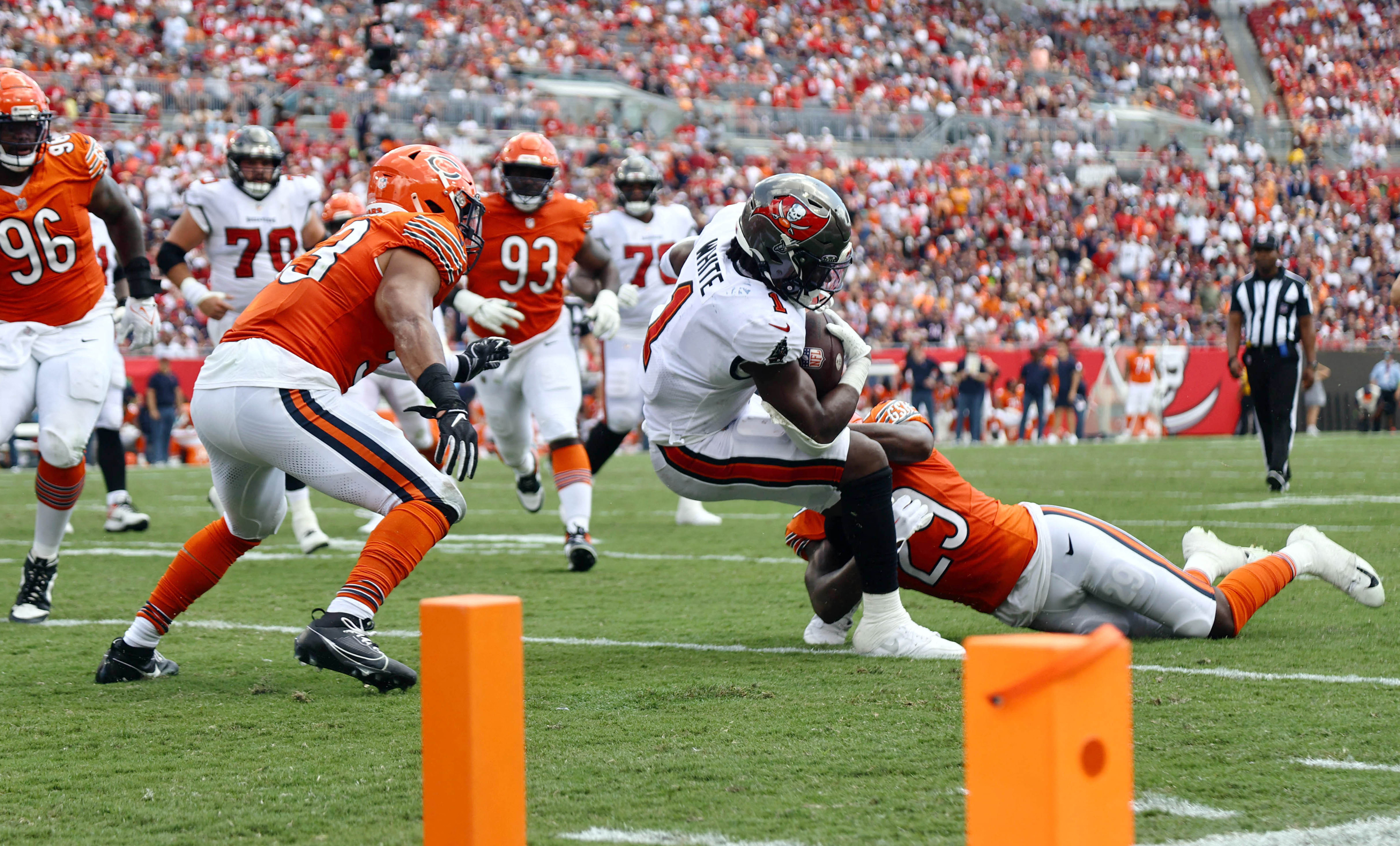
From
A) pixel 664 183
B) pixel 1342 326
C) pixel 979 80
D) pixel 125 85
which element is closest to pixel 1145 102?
pixel 979 80

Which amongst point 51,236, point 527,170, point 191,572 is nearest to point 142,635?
point 191,572

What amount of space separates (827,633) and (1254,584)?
1229mm

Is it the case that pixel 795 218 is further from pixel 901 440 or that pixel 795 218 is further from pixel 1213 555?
pixel 1213 555

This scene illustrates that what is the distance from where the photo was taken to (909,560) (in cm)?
425

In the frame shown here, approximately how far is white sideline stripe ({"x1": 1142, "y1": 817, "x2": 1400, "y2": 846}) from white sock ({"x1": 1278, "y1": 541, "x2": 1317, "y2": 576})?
204 cm

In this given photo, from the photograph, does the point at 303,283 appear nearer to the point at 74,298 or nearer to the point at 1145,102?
the point at 74,298

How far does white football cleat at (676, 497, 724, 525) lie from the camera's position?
8617 mm

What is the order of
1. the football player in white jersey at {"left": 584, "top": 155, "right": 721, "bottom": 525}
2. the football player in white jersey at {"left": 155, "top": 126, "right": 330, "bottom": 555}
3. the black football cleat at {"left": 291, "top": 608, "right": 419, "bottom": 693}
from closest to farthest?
the black football cleat at {"left": 291, "top": 608, "right": 419, "bottom": 693} < the football player in white jersey at {"left": 155, "top": 126, "right": 330, "bottom": 555} < the football player in white jersey at {"left": 584, "top": 155, "right": 721, "bottom": 525}

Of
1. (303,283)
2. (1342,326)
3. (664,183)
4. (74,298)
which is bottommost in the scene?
(1342,326)

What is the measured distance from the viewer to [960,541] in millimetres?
4148

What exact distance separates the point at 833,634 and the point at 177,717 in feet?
6.12

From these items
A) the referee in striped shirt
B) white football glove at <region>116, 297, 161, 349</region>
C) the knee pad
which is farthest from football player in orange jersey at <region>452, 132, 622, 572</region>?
the referee in striped shirt

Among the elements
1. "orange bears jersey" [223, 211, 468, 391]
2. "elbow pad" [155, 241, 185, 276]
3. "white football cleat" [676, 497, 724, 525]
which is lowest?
"white football cleat" [676, 497, 724, 525]

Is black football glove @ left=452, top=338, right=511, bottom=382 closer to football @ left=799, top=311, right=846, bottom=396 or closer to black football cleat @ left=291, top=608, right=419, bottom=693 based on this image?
black football cleat @ left=291, top=608, right=419, bottom=693
